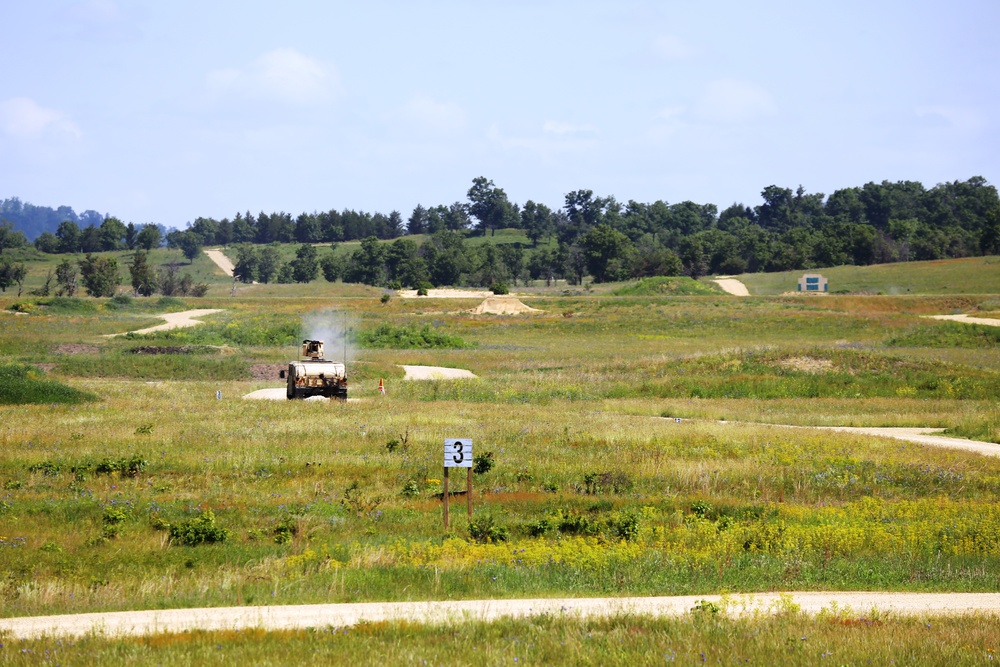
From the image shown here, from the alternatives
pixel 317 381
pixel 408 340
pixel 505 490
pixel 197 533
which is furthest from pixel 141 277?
pixel 197 533

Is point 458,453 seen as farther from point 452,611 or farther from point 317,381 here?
point 317,381

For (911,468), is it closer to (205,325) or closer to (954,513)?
(954,513)

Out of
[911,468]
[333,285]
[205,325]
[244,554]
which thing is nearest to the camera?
[244,554]

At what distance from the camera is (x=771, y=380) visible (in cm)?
5259

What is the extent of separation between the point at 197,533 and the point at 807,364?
41696 mm

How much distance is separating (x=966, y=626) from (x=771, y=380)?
39.4m

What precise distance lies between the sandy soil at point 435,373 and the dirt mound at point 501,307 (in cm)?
5027

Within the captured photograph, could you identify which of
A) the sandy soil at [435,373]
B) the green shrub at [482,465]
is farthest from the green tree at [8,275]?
the green shrub at [482,465]

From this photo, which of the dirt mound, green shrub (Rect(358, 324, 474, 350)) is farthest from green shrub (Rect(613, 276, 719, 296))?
green shrub (Rect(358, 324, 474, 350))

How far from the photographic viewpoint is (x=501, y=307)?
116 meters

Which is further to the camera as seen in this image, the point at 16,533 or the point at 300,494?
the point at 300,494

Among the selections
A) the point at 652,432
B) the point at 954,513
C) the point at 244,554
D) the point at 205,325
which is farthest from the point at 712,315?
the point at 244,554

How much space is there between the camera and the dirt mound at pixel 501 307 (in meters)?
115

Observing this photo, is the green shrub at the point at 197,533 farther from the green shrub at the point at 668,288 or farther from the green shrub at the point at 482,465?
the green shrub at the point at 668,288
